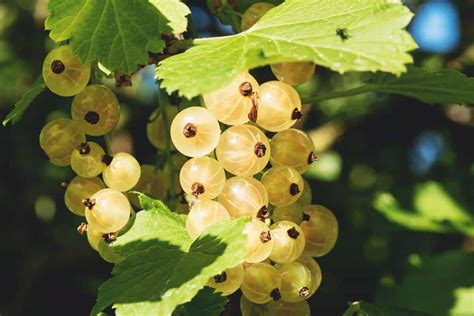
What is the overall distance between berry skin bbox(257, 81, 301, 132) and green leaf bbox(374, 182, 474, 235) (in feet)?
3.01

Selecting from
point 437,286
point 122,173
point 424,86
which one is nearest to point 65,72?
point 122,173

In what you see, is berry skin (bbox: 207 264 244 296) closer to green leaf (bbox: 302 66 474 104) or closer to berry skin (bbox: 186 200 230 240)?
berry skin (bbox: 186 200 230 240)

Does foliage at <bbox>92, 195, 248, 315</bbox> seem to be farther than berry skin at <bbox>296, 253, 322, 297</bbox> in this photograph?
No

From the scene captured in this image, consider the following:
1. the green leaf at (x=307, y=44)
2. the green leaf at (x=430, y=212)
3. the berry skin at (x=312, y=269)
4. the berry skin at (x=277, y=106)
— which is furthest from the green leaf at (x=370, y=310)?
the green leaf at (x=430, y=212)

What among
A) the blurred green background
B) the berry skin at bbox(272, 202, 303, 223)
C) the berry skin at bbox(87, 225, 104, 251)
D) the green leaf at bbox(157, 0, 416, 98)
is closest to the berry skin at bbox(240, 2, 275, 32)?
the green leaf at bbox(157, 0, 416, 98)

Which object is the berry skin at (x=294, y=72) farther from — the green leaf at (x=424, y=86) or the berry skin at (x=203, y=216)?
the berry skin at (x=203, y=216)

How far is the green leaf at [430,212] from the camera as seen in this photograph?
196cm

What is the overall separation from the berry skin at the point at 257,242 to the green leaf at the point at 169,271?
1.1 inches

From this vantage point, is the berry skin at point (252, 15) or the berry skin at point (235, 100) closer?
the berry skin at point (235, 100)

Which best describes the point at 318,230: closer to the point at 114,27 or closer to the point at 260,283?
the point at 260,283

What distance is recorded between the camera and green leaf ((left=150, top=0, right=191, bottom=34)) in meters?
1.14

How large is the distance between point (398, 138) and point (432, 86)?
4.04 feet

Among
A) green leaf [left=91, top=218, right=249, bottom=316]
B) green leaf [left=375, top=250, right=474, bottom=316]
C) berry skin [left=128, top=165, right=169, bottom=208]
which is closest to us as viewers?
green leaf [left=91, top=218, right=249, bottom=316]

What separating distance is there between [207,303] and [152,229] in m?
0.14
